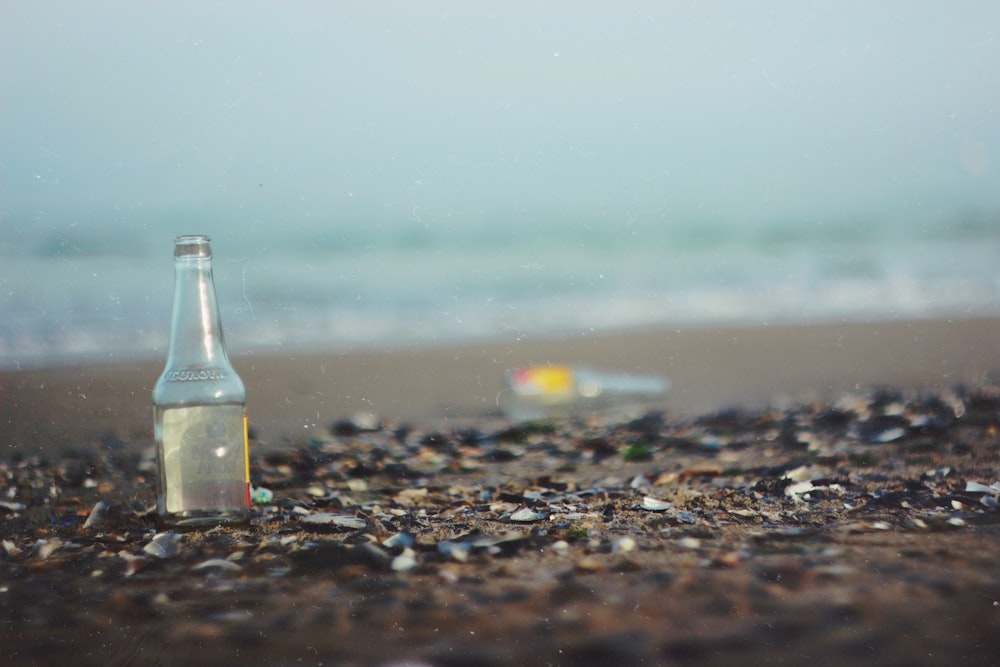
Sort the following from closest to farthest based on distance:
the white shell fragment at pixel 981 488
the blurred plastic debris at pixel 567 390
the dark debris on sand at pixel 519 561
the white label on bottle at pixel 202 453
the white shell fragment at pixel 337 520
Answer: the dark debris on sand at pixel 519 561
the white label on bottle at pixel 202 453
the white shell fragment at pixel 337 520
the white shell fragment at pixel 981 488
the blurred plastic debris at pixel 567 390

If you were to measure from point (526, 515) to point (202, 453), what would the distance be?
476 millimetres

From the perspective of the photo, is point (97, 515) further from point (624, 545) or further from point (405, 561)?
point (624, 545)

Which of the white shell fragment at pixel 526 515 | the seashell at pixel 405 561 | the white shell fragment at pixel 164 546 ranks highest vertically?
the white shell fragment at pixel 164 546

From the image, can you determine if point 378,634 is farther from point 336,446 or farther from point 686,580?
point 336,446

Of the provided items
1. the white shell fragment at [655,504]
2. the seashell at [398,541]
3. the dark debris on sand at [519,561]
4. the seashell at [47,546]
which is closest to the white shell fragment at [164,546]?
the dark debris on sand at [519,561]

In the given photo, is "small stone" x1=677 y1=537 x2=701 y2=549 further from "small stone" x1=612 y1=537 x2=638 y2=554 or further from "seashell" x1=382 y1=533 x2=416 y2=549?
"seashell" x1=382 y1=533 x2=416 y2=549

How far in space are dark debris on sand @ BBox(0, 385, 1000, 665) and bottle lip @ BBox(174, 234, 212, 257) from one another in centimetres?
39

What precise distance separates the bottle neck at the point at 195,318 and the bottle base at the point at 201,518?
0.20 metres

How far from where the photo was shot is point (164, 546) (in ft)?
4.14

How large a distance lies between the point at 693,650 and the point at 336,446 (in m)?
1.33

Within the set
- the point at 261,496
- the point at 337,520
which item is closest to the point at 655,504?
the point at 337,520

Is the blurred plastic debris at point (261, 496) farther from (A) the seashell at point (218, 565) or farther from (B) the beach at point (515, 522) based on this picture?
(A) the seashell at point (218, 565)

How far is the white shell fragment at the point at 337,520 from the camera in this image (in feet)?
4.56

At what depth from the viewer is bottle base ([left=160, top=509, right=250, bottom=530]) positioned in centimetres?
132
